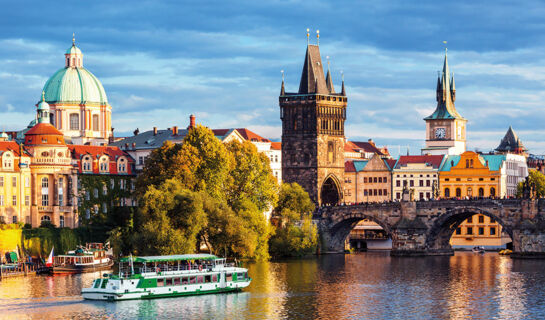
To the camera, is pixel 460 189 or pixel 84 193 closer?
pixel 84 193

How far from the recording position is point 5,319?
86.8 m

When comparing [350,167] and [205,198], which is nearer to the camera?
[205,198]

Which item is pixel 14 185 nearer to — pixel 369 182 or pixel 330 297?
pixel 330 297

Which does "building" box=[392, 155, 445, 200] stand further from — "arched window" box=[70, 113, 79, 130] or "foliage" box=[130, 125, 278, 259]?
"foliage" box=[130, 125, 278, 259]

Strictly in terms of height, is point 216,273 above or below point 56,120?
below

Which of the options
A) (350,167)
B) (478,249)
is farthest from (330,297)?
(350,167)

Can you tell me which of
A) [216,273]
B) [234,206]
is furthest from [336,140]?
[216,273]

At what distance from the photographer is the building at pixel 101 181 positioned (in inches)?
5640

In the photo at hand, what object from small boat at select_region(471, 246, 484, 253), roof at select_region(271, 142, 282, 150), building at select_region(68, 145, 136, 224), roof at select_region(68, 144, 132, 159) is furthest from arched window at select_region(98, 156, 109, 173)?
small boat at select_region(471, 246, 484, 253)

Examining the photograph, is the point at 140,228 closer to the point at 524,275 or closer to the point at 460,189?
the point at 524,275

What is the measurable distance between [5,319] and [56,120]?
93240 mm

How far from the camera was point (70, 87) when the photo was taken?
176750 mm

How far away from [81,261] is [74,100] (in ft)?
201

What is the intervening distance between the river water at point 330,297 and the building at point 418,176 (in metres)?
64.9
